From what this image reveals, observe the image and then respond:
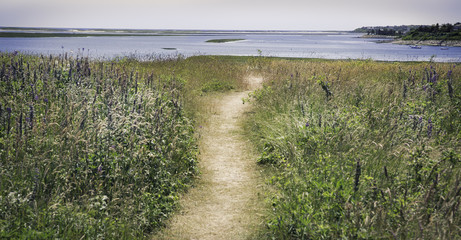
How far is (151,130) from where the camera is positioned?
6.53 meters

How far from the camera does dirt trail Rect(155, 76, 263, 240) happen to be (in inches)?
201

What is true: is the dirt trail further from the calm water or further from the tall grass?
the calm water

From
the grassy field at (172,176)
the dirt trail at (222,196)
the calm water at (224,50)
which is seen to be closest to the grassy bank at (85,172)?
the grassy field at (172,176)

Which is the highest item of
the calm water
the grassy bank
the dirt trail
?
the calm water

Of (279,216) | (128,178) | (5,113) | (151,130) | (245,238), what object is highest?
(5,113)

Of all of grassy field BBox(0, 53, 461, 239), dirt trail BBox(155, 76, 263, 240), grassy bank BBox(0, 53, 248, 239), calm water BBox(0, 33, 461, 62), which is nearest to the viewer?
grassy field BBox(0, 53, 461, 239)

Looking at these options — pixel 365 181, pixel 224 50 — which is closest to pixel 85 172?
pixel 365 181

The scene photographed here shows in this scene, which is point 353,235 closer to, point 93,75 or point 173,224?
point 173,224

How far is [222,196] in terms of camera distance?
6.27m

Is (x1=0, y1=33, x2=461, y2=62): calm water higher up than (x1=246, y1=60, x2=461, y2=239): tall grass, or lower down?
higher up

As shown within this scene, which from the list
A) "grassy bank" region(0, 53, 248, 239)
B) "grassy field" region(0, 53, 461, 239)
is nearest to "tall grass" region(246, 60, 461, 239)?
"grassy field" region(0, 53, 461, 239)

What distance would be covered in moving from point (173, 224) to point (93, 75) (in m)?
6.85

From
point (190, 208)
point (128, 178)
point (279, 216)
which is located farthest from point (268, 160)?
point (128, 178)

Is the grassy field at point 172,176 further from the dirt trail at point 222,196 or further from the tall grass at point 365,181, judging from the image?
the dirt trail at point 222,196
